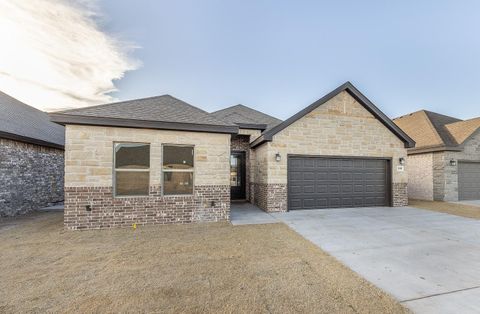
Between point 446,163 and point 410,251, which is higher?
point 446,163

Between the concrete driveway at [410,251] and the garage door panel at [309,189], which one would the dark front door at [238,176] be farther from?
the concrete driveway at [410,251]

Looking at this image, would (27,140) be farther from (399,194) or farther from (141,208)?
(399,194)

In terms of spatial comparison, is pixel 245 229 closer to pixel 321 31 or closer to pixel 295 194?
pixel 295 194

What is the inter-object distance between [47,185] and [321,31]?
17.3 meters

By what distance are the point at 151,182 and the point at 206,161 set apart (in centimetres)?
193

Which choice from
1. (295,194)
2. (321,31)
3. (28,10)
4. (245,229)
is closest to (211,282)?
(245,229)

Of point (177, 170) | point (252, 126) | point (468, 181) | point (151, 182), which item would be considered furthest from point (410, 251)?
point (468, 181)

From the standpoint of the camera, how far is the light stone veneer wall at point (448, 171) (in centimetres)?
1243

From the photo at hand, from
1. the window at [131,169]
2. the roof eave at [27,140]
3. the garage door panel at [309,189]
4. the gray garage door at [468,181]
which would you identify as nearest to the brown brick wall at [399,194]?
the garage door panel at [309,189]

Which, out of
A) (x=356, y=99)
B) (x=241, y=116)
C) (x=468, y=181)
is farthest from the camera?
(x=468, y=181)

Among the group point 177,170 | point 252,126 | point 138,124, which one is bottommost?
point 177,170

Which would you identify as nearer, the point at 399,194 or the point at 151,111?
the point at 151,111

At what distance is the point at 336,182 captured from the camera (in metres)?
9.71

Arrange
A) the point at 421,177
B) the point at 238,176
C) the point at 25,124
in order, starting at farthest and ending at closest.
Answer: the point at 421,177, the point at 238,176, the point at 25,124
